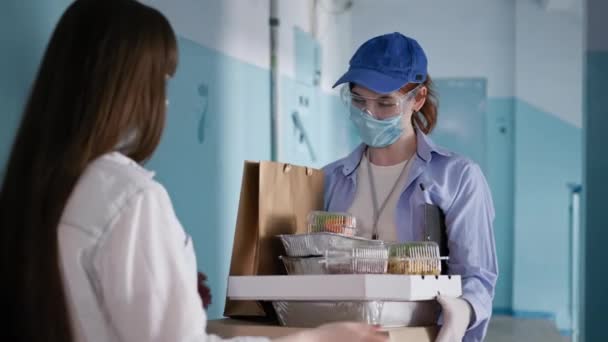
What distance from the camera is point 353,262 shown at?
5.32 ft

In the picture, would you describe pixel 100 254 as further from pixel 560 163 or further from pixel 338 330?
pixel 560 163

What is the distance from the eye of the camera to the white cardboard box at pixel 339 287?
1521mm

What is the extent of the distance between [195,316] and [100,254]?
156 mm

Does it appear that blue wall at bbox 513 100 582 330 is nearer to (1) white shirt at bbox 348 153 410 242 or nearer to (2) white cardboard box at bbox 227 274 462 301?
(1) white shirt at bbox 348 153 410 242

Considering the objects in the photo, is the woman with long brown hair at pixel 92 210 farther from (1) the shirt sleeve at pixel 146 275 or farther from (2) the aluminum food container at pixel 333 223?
(2) the aluminum food container at pixel 333 223

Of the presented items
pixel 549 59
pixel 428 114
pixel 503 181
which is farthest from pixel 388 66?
pixel 549 59

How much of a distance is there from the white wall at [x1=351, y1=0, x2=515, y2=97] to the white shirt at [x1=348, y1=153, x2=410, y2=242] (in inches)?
188

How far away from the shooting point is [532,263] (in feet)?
23.0

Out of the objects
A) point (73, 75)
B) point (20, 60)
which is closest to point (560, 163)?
point (20, 60)

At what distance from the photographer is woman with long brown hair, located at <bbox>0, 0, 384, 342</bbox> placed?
1.14 m

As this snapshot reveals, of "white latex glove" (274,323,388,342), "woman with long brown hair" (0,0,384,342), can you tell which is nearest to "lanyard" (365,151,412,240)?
"white latex glove" (274,323,388,342)

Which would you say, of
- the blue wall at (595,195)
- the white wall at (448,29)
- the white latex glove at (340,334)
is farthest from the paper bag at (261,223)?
the white wall at (448,29)

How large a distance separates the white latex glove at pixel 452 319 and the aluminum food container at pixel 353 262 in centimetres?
15

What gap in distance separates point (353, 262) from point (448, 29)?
5511 millimetres
